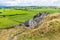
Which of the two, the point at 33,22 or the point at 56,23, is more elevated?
the point at 56,23

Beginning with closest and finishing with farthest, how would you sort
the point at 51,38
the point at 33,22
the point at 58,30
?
the point at 51,38 → the point at 58,30 → the point at 33,22

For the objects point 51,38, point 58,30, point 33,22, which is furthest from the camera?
point 33,22

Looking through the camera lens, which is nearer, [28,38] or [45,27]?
[28,38]

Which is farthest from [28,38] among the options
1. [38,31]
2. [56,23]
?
[56,23]

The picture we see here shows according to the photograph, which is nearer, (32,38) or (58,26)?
(32,38)

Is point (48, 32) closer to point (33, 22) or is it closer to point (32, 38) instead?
point (32, 38)

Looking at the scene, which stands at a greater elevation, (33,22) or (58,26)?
(58,26)

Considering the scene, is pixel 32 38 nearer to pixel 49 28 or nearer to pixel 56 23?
pixel 49 28

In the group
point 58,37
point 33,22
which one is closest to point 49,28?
point 58,37
